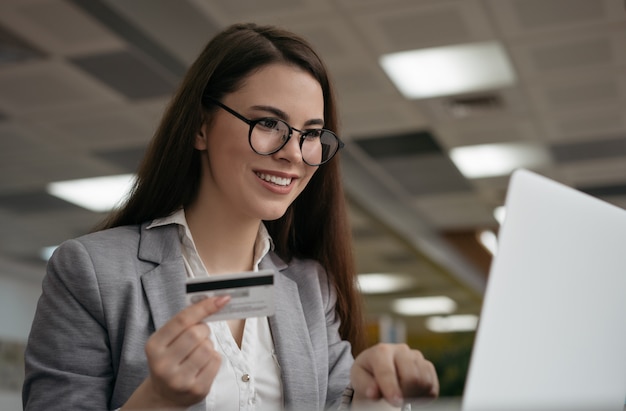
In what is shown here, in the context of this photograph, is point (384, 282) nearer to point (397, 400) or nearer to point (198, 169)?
point (198, 169)

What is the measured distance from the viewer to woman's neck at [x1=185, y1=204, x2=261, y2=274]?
1525 mm

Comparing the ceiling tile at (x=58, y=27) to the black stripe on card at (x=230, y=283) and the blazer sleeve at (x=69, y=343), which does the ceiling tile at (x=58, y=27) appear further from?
the black stripe on card at (x=230, y=283)

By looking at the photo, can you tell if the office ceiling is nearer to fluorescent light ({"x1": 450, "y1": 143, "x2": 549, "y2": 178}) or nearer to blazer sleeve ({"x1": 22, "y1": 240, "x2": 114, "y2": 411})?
fluorescent light ({"x1": 450, "y1": 143, "x2": 549, "y2": 178})

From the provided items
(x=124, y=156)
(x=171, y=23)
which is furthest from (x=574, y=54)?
(x=124, y=156)

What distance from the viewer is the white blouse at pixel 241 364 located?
1364 mm

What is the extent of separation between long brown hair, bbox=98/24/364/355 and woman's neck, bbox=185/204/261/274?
0.19ft

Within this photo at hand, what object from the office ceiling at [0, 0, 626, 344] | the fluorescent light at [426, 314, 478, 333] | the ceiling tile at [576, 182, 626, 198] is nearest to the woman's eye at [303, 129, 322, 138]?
the office ceiling at [0, 0, 626, 344]

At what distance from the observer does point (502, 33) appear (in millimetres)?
4387

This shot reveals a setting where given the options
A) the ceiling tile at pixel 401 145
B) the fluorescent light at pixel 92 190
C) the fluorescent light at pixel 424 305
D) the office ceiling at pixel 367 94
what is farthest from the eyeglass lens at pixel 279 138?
the fluorescent light at pixel 424 305

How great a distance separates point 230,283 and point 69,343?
46 centimetres

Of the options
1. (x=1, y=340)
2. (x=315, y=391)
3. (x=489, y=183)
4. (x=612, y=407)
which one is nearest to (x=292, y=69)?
(x=315, y=391)

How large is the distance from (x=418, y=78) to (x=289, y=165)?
3.69 metres

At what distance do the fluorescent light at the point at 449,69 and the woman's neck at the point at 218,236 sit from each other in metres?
3.27

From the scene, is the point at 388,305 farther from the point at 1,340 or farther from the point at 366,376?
the point at 366,376
